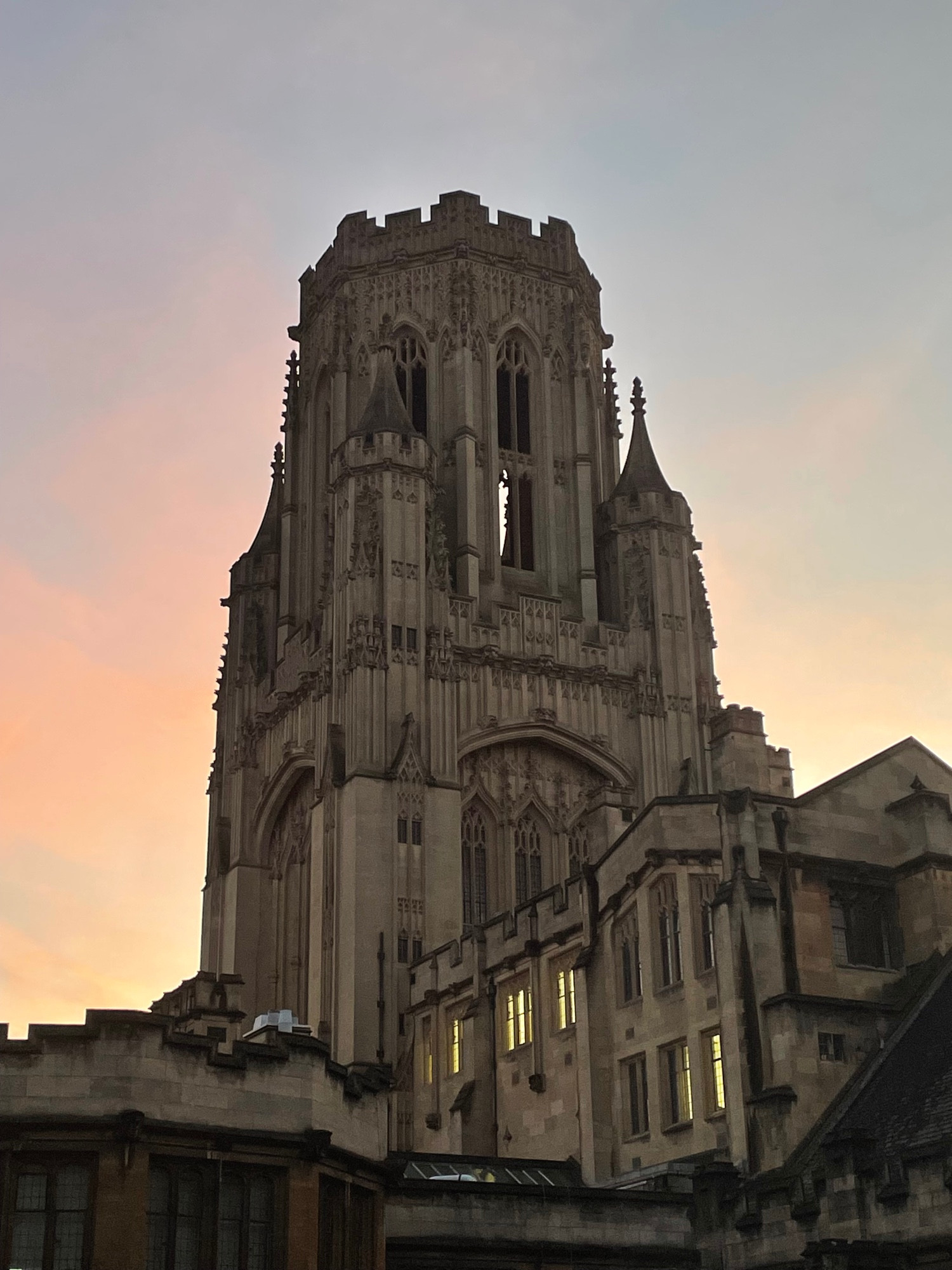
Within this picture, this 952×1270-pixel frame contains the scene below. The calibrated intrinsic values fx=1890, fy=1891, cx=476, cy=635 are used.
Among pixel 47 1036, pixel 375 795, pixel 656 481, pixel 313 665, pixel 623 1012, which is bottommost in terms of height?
pixel 47 1036

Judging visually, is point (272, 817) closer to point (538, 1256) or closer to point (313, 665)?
point (313, 665)

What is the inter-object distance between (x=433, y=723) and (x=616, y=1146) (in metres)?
28.0

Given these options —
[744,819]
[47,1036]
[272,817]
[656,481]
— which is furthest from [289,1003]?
[47,1036]

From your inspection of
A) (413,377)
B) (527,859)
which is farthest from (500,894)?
(413,377)

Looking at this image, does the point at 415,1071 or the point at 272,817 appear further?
the point at 272,817

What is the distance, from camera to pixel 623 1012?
1853 inches

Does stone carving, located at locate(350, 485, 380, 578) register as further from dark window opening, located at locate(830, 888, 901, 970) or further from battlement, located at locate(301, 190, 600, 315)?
dark window opening, located at locate(830, 888, 901, 970)

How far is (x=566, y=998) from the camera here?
51.1m

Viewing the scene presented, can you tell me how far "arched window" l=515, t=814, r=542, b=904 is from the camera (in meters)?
74.1

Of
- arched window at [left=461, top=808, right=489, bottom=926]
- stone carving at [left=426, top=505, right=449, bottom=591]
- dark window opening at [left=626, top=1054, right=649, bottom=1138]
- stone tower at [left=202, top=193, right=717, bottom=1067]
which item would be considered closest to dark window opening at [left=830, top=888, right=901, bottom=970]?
dark window opening at [left=626, top=1054, right=649, bottom=1138]

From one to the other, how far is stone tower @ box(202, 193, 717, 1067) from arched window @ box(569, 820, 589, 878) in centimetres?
10

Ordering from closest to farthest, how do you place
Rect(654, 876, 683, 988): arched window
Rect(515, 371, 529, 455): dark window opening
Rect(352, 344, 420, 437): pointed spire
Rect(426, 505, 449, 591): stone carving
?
1. Rect(654, 876, 683, 988): arched window
2. Rect(426, 505, 449, 591): stone carving
3. Rect(352, 344, 420, 437): pointed spire
4. Rect(515, 371, 529, 455): dark window opening

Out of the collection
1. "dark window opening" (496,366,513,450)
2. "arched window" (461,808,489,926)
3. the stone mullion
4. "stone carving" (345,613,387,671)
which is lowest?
"arched window" (461,808,489,926)

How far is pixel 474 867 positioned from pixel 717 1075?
31.4m
